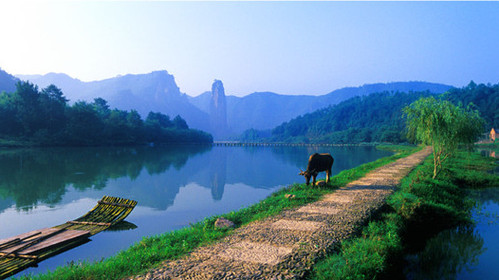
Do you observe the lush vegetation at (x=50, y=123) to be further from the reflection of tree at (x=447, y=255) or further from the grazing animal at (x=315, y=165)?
the reflection of tree at (x=447, y=255)

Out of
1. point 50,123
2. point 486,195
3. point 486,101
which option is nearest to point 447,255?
point 486,195

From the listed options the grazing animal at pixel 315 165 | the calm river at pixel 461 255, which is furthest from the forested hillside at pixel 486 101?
the calm river at pixel 461 255

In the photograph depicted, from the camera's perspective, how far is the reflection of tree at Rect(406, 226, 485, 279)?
8.04 m

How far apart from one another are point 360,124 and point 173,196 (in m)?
183

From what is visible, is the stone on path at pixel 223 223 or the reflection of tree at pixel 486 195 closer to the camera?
the stone on path at pixel 223 223

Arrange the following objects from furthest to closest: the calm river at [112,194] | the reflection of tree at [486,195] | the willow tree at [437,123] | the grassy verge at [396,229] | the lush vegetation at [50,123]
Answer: the lush vegetation at [50,123] < the willow tree at [437,123] < the reflection of tree at [486,195] < the calm river at [112,194] < the grassy verge at [396,229]

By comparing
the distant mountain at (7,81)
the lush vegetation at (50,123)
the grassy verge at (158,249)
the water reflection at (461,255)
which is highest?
the distant mountain at (7,81)

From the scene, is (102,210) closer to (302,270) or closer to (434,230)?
(302,270)

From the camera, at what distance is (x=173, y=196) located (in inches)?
768

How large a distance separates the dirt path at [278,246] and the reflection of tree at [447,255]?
182 cm

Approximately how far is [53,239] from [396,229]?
10.6 meters

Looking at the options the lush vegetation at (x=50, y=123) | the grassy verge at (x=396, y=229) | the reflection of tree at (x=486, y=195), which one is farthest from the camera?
the lush vegetation at (x=50, y=123)

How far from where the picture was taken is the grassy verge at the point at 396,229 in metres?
5.95

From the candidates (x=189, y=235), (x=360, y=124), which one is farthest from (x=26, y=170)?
(x=360, y=124)
